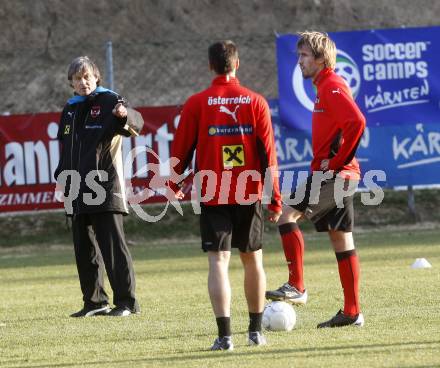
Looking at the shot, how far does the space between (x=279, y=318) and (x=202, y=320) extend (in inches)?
35.8

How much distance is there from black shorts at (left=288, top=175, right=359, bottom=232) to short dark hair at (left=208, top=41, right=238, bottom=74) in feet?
4.61

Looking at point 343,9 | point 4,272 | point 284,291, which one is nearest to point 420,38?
point 4,272

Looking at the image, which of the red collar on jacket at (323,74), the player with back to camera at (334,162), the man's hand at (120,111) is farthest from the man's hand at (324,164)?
the man's hand at (120,111)

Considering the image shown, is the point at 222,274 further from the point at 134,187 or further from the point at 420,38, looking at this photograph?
the point at 420,38

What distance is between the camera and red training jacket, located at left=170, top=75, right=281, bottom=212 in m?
7.23

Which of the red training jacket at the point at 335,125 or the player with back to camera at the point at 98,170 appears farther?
the player with back to camera at the point at 98,170

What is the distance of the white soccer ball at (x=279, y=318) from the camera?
26.6 ft

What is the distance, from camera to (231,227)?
24.1ft

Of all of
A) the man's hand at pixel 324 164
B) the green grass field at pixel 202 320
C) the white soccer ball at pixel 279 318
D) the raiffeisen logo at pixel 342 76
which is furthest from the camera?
the raiffeisen logo at pixel 342 76

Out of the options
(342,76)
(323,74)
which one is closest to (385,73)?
(342,76)

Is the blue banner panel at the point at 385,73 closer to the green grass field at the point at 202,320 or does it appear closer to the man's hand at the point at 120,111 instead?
the green grass field at the point at 202,320

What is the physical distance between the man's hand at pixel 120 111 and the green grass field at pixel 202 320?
5.19ft

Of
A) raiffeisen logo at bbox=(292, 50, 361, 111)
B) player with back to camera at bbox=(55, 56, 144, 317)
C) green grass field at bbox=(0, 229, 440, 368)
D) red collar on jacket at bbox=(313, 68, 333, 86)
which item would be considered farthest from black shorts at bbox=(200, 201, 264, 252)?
raiffeisen logo at bbox=(292, 50, 361, 111)

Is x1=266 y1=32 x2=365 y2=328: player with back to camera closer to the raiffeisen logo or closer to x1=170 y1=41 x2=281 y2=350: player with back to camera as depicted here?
x1=170 y1=41 x2=281 y2=350: player with back to camera
